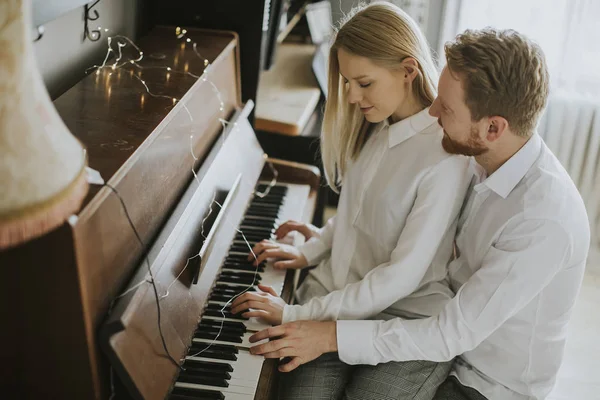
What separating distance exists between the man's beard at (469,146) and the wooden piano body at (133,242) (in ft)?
2.04

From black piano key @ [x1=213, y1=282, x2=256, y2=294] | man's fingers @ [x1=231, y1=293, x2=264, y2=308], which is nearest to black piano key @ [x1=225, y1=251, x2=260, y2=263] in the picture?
black piano key @ [x1=213, y1=282, x2=256, y2=294]

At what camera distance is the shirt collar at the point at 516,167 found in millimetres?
1588

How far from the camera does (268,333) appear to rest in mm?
1606

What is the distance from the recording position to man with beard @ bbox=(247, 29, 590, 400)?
59.8 inches

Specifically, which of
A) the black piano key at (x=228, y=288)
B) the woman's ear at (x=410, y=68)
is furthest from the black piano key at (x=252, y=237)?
the woman's ear at (x=410, y=68)

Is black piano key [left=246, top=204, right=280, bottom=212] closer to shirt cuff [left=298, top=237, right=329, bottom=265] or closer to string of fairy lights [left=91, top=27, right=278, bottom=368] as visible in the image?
string of fairy lights [left=91, top=27, right=278, bottom=368]

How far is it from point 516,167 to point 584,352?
64.2 inches

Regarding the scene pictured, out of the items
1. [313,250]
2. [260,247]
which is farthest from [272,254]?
[313,250]

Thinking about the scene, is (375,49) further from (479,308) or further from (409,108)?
(479,308)

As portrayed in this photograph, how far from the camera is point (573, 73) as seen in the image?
3549 millimetres

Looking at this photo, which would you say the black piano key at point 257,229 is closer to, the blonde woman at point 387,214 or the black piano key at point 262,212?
the black piano key at point 262,212

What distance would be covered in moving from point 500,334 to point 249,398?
0.66m

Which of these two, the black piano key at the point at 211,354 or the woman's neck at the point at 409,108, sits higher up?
the woman's neck at the point at 409,108

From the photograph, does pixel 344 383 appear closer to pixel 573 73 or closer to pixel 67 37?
pixel 67 37
